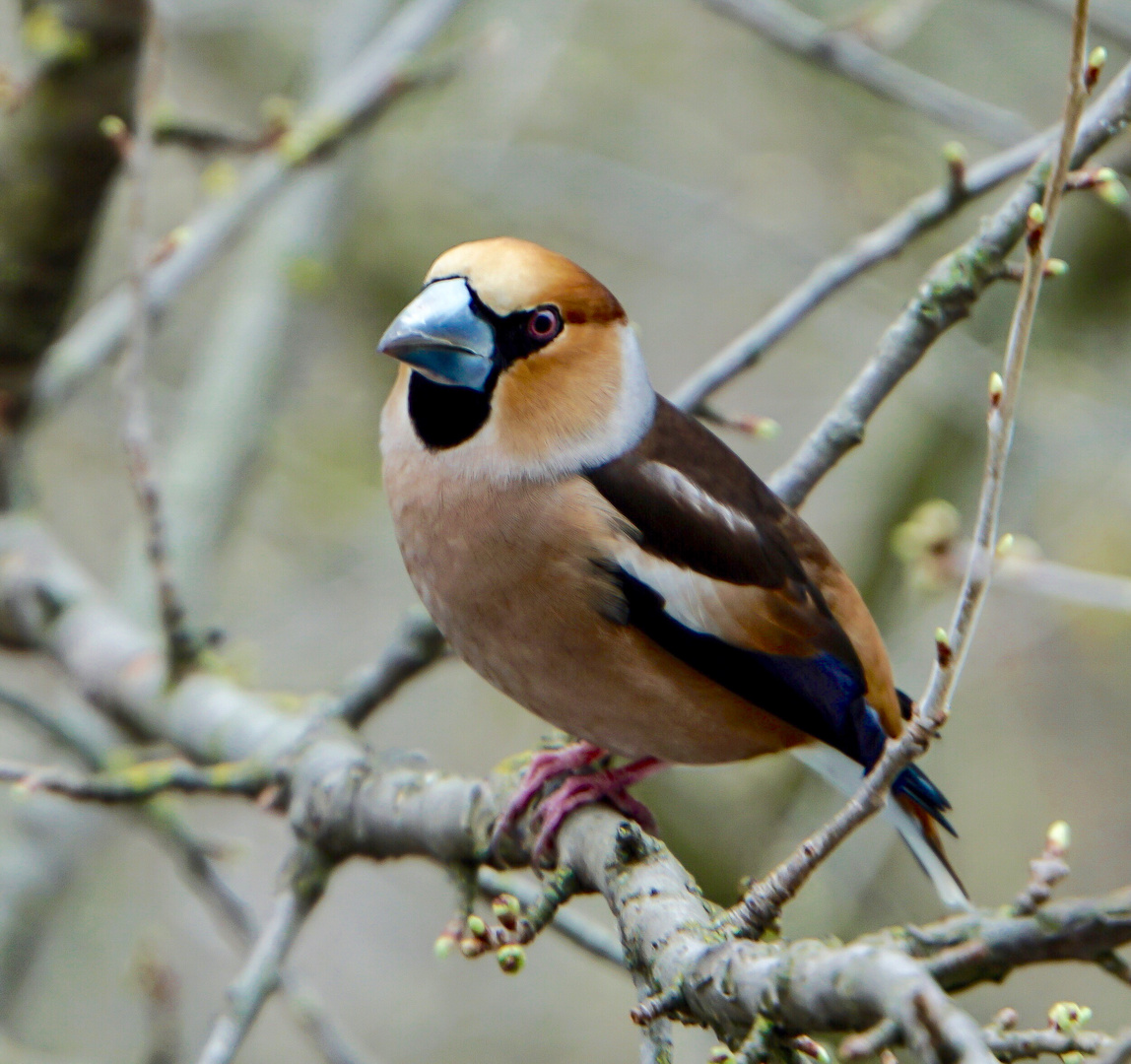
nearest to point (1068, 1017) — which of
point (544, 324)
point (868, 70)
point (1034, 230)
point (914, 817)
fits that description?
point (1034, 230)

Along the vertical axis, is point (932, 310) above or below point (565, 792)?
above

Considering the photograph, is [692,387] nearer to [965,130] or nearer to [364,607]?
[965,130]

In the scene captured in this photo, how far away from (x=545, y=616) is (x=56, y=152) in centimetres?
236

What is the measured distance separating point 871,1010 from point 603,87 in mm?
6363

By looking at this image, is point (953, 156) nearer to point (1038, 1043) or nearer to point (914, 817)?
point (914, 817)

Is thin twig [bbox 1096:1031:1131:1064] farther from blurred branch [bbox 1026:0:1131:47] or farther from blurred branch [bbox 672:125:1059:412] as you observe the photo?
blurred branch [bbox 1026:0:1131:47]

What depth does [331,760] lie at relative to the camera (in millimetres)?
3061

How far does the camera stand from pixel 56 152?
4.04m

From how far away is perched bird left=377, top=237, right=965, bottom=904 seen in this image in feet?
9.17

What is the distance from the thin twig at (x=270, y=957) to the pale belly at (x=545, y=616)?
57cm

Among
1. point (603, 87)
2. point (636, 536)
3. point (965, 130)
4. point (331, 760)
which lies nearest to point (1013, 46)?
point (603, 87)

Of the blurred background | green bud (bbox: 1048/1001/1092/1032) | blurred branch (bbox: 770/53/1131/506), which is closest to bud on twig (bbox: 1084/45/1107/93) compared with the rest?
blurred branch (bbox: 770/53/1131/506)

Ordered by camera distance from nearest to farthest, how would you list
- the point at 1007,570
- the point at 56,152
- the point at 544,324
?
the point at 544,324 < the point at 1007,570 < the point at 56,152

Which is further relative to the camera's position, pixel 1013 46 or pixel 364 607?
pixel 364 607
